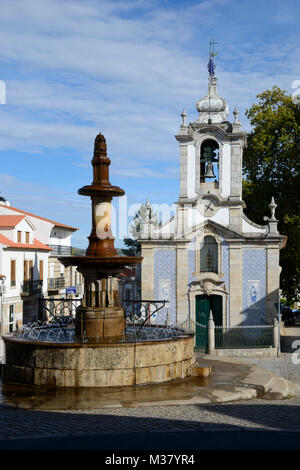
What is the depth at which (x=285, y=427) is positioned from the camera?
8414 millimetres

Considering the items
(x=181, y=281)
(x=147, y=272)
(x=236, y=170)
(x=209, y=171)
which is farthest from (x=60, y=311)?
(x=236, y=170)

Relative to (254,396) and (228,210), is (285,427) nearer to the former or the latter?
(254,396)

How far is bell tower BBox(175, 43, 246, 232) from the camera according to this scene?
83.9 ft

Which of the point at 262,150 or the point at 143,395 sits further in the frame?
the point at 262,150

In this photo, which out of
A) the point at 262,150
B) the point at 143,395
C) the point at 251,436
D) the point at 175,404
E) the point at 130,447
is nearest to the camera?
the point at 130,447

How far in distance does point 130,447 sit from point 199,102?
2190 centimetres

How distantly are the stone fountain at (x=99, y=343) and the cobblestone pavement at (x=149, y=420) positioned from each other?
180 cm

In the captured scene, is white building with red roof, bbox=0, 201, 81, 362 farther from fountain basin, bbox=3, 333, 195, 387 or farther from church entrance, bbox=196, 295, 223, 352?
fountain basin, bbox=3, 333, 195, 387

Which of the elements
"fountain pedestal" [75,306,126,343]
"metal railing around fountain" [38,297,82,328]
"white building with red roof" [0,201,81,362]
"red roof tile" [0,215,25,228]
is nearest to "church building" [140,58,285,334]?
"metal railing around fountain" [38,297,82,328]

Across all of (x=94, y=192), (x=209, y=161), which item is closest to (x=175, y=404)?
(x=94, y=192)

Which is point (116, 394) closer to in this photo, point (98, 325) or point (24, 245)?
point (98, 325)

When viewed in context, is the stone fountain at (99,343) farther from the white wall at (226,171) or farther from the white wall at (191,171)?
the white wall at (226,171)

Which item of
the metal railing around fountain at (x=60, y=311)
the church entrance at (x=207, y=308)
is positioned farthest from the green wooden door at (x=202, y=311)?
the metal railing around fountain at (x=60, y=311)

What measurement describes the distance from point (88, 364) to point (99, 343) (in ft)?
2.13
